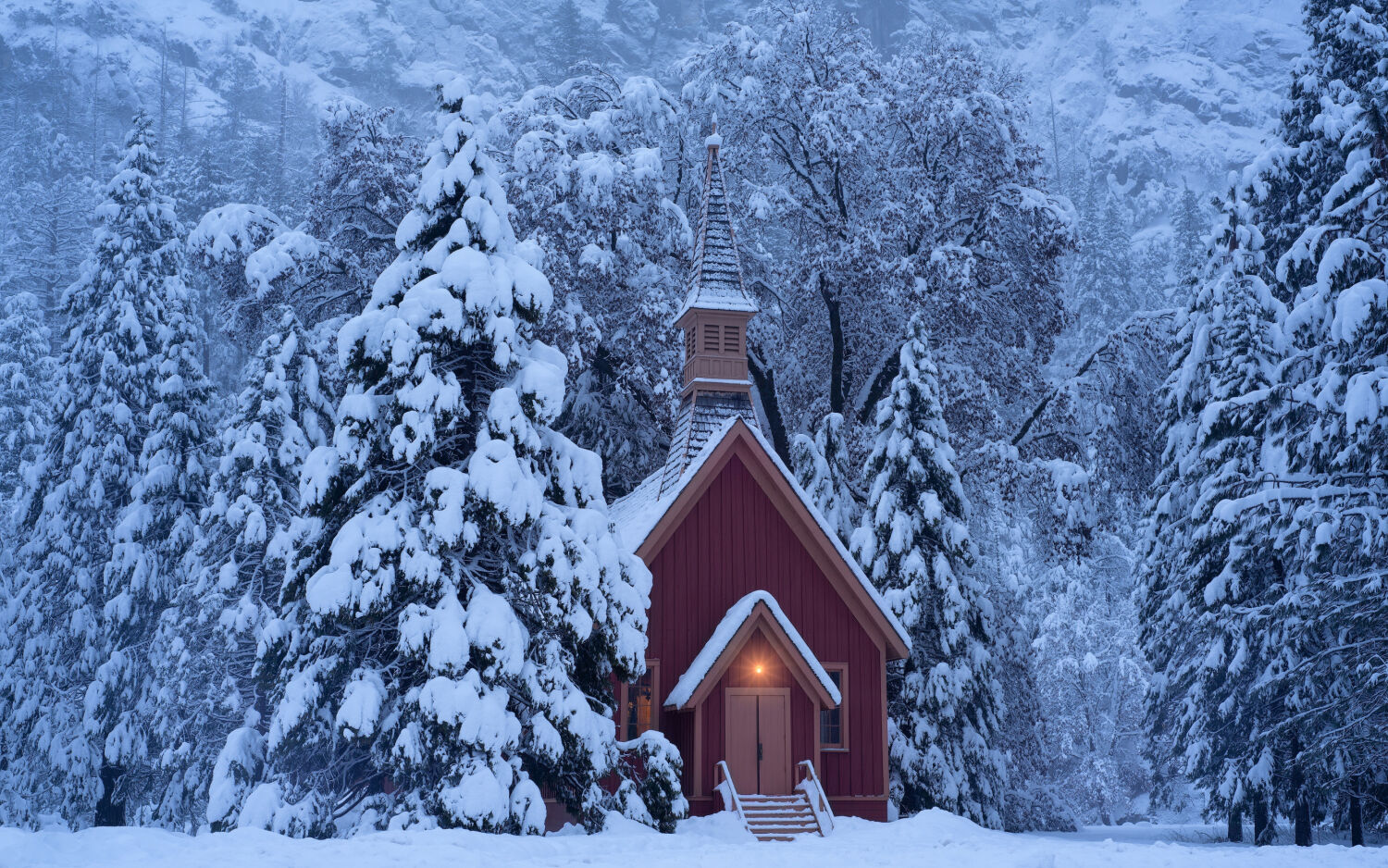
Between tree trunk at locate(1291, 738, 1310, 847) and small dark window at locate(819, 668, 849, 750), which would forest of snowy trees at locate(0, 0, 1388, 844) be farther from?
small dark window at locate(819, 668, 849, 750)

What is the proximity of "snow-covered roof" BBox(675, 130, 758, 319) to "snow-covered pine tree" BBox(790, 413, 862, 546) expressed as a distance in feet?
11.4

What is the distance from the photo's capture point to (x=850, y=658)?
77.3 ft

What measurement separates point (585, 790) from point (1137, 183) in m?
131

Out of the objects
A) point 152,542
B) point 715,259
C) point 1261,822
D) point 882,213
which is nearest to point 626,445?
point 715,259

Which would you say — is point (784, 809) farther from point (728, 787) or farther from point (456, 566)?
point (456, 566)

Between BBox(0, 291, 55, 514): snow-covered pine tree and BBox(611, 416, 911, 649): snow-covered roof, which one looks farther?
BBox(0, 291, 55, 514): snow-covered pine tree

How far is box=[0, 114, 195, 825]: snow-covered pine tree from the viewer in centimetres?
3075

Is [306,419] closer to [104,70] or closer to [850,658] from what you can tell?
[850,658]

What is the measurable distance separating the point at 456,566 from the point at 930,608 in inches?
481

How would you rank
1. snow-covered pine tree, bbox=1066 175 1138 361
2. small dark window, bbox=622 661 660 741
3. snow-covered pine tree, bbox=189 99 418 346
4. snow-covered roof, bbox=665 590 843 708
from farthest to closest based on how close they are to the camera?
snow-covered pine tree, bbox=1066 175 1138 361, snow-covered pine tree, bbox=189 99 418 346, small dark window, bbox=622 661 660 741, snow-covered roof, bbox=665 590 843 708

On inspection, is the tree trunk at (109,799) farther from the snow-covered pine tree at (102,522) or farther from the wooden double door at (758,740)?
the wooden double door at (758,740)

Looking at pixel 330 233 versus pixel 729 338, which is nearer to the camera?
pixel 729 338

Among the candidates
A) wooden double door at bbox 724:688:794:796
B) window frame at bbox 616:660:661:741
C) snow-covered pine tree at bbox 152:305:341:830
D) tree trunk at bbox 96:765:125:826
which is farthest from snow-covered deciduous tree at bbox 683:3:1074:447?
tree trunk at bbox 96:765:125:826

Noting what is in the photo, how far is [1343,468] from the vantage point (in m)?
17.7
